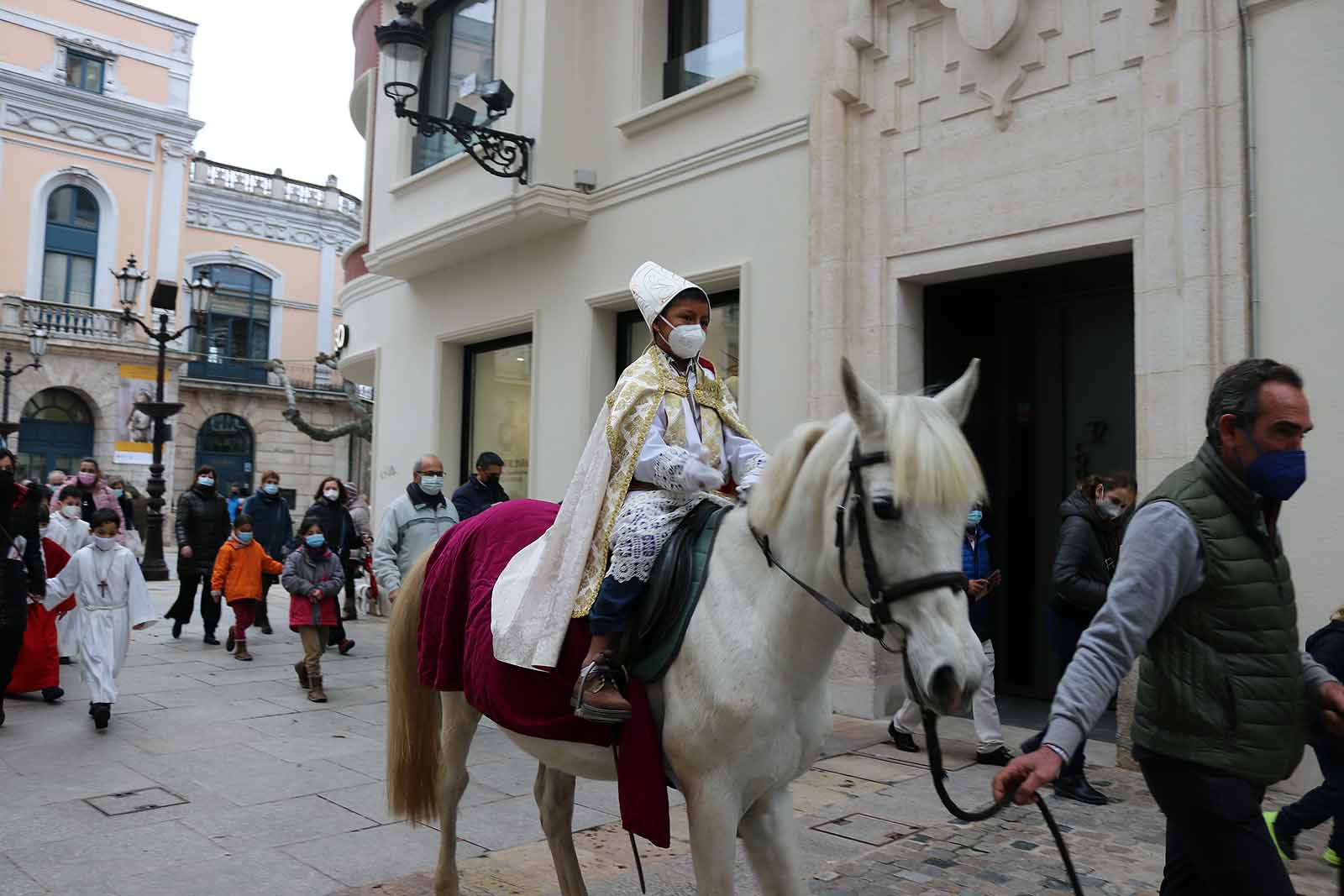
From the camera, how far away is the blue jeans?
13.2 ft

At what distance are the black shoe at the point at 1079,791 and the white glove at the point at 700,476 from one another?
3580mm

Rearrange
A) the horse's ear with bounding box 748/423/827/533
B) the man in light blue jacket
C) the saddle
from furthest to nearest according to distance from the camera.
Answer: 1. the man in light blue jacket
2. the saddle
3. the horse's ear with bounding box 748/423/827/533

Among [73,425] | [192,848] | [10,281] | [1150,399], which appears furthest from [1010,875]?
[10,281]

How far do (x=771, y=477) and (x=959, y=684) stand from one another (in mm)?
864

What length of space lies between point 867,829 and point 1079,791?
138cm

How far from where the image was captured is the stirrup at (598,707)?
2.90 meters

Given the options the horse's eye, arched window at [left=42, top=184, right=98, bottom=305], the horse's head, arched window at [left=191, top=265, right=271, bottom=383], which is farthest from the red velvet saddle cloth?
arched window at [left=191, top=265, right=271, bottom=383]

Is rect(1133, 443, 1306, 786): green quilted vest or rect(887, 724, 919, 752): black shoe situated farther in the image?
rect(887, 724, 919, 752): black shoe

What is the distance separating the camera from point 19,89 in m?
32.4

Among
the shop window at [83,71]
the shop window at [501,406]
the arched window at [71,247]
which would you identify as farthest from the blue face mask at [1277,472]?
the shop window at [83,71]

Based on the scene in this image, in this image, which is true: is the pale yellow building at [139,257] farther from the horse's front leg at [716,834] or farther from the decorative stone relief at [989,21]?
the horse's front leg at [716,834]

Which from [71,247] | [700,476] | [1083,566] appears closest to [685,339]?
[700,476]

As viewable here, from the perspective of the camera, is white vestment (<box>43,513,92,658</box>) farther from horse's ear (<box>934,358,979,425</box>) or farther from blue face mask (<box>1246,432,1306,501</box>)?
blue face mask (<box>1246,432,1306,501</box>)

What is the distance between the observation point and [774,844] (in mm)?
2906
